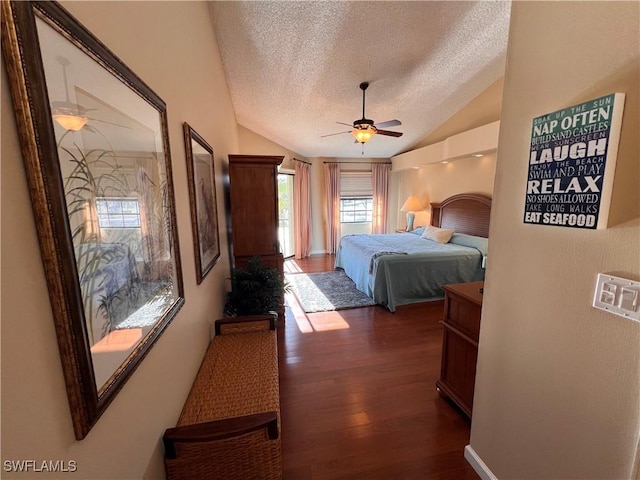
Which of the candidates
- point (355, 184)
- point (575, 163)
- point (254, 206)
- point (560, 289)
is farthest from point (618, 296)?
point (355, 184)

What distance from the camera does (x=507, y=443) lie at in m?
1.35

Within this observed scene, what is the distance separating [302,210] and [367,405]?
4.79 metres

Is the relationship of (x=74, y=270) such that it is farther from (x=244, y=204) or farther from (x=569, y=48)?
(x=244, y=204)

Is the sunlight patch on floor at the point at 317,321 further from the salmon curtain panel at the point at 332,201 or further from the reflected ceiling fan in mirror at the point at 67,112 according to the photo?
the salmon curtain panel at the point at 332,201

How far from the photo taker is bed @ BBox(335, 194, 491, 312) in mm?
3684

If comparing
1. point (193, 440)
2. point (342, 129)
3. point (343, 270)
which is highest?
point (342, 129)

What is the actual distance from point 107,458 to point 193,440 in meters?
0.39

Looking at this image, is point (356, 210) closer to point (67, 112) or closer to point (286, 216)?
point (286, 216)

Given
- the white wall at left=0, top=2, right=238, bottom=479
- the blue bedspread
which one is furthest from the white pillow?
the white wall at left=0, top=2, right=238, bottom=479

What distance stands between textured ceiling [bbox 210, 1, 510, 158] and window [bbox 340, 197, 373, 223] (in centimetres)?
255

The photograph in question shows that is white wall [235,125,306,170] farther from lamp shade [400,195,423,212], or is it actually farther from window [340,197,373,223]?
lamp shade [400,195,423,212]

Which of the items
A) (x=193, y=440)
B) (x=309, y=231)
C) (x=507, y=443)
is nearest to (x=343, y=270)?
(x=309, y=231)

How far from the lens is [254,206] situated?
9.49 feet

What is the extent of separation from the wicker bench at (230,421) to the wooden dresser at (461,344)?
1301 mm
